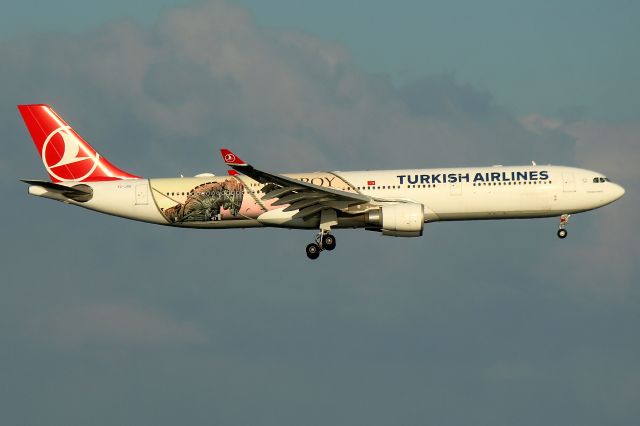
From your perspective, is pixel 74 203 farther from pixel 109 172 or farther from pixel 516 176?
pixel 516 176

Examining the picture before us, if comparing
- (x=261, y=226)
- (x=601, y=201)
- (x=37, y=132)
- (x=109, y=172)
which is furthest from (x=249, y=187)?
(x=601, y=201)

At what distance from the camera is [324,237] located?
6456cm

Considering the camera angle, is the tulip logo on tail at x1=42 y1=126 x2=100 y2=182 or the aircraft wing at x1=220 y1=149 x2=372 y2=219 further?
the tulip logo on tail at x1=42 y1=126 x2=100 y2=182

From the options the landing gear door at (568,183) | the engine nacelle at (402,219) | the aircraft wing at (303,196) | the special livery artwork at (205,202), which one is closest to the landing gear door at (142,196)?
the special livery artwork at (205,202)

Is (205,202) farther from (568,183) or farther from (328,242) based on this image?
(568,183)

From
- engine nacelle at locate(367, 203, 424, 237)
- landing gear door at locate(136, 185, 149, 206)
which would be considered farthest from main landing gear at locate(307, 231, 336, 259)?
landing gear door at locate(136, 185, 149, 206)

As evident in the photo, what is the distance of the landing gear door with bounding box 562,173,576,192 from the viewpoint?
6438cm

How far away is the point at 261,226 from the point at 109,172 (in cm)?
846

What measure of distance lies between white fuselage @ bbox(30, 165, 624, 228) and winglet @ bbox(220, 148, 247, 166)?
20.9 feet

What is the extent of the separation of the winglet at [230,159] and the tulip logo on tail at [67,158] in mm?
11881

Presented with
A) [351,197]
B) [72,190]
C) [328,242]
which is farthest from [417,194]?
[72,190]

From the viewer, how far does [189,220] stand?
65812mm

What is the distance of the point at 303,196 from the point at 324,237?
9.21 feet

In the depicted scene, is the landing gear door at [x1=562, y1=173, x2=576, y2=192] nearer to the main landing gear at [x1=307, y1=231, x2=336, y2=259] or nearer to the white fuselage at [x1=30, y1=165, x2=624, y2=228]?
the white fuselage at [x1=30, y1=165, x2=624, y2=228]
